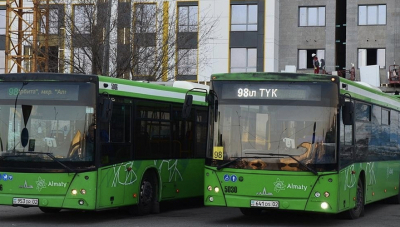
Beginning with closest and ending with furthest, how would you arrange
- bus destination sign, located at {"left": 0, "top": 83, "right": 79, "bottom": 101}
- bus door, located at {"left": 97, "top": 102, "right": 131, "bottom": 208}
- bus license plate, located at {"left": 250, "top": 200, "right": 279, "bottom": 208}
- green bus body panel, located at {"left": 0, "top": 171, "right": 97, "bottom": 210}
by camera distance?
bus license plate, located at {"left": 250, "top": 200, "right": 279, "bottom": 208} < green bus body panel, located at {"left": 0, "top": 171, "right": 97, "bottom": 210} < bus destination sign, located at {"left": 0, "top": 83, "right": 79, "bottom": 101} < bus door, located at {"left": 97, "top": 102, "right": 131, "bottom": 208}

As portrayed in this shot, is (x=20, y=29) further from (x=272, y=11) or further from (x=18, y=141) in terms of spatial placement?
(x=18, y=141)

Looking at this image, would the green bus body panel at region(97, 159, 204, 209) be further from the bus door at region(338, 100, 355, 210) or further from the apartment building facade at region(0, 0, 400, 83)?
the apartment building facade at region(0, 0, 400, 83)

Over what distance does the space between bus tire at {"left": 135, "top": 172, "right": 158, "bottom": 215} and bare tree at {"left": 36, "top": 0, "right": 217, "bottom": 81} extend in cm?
1420

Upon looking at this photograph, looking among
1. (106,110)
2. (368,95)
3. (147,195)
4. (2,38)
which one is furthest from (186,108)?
(2,38)

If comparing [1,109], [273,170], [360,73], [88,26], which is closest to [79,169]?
[1,109]

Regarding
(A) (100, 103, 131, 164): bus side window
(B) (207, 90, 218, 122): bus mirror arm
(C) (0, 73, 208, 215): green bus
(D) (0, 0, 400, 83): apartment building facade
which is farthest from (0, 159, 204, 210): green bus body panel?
(D) (0, 0, 400, 83): apartment building facade

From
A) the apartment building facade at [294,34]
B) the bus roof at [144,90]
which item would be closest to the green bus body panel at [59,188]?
the bus roof at [144,90]

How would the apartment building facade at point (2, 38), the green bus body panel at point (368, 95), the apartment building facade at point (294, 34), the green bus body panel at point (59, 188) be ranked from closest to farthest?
1. the green bus body panel at point (59, 188)
2. the green bus body panel at point (368, 95)
3. the apartment building facade at point (294, 34)
4. the apartment building facade at point (2, 38)

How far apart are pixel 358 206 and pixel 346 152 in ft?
6.24

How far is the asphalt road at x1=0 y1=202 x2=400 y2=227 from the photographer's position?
16938mm

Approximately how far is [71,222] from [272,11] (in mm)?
38277

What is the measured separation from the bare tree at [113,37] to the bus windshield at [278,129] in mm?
16837

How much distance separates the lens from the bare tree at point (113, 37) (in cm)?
3353

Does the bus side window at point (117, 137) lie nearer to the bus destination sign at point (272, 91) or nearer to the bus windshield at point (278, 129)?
the bus windshield at point (278, 129)
